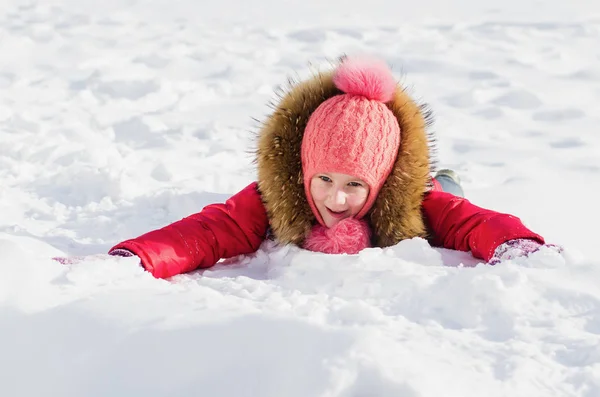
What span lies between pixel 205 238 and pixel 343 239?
434 mm

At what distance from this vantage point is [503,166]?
381 cm

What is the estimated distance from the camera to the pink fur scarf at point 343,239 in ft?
7.61

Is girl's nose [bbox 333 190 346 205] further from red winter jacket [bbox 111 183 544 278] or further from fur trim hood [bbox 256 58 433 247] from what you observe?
red winter jacket [bbox 111 183 544 278]

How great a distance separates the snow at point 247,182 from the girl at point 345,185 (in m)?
0.10

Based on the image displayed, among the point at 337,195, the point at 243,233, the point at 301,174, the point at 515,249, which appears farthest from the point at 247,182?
the point at 515,249

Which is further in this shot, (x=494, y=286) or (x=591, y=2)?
(x=591, y=2)

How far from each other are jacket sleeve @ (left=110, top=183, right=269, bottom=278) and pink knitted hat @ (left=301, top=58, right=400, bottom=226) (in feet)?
0.79

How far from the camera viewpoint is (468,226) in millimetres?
2352

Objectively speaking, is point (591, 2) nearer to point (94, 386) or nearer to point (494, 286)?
point (494, 286)

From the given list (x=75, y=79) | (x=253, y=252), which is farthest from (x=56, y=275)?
(x=75, y=79)

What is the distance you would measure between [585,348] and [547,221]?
Result: 5.04ft

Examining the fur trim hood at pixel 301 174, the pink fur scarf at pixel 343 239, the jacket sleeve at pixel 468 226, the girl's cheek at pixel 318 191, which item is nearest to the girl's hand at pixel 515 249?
the jacket sleeve at pixel 468 226

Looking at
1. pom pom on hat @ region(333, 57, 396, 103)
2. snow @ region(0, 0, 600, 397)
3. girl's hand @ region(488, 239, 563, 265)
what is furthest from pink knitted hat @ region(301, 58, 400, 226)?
girl's hand @ region(488, 239, 563, 265)

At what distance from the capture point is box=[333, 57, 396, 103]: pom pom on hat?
7.70 ft
